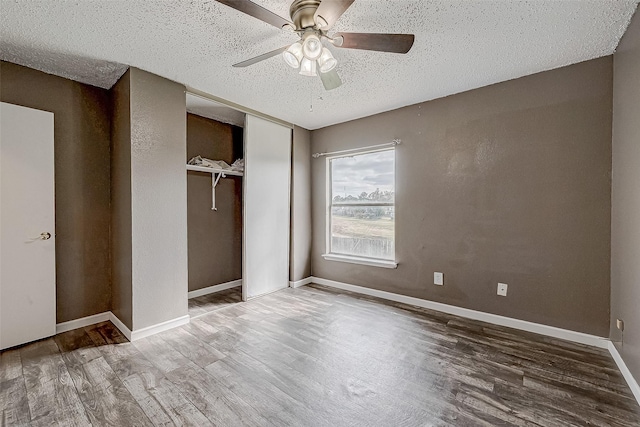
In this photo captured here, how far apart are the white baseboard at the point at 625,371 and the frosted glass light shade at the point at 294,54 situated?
9.54 feet

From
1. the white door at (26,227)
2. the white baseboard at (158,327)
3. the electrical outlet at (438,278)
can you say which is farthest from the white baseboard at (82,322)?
the electrical outlet at (438,278)

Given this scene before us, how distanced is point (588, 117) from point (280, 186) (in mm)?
3259

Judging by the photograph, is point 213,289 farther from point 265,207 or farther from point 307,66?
point 307,66

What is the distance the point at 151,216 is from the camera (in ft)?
8.45

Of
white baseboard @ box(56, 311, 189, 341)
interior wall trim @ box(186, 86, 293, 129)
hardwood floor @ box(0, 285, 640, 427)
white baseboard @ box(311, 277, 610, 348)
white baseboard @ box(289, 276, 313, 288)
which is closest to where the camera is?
hardwood floor @ box(0, 285, 640, 427)

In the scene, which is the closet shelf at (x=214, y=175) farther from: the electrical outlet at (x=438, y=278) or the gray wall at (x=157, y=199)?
the electrical outlet at (x=438, y=278)

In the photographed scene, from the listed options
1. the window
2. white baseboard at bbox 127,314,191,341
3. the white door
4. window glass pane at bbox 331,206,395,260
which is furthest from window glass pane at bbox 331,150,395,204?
the white door

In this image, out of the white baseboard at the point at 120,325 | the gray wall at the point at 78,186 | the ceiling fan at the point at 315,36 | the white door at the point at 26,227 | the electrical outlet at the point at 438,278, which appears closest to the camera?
the ceiling fan at the point at 315,36

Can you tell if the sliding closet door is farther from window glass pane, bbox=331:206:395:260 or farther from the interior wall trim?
window glass pane, bbox=331:206:395:260

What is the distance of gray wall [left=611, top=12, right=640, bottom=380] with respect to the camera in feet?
5.90

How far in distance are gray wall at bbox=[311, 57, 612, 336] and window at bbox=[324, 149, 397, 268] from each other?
0.64 ft

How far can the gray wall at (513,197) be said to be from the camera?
237 cm

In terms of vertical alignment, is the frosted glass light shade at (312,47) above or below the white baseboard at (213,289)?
above

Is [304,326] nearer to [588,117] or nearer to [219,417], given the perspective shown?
[219,417]
